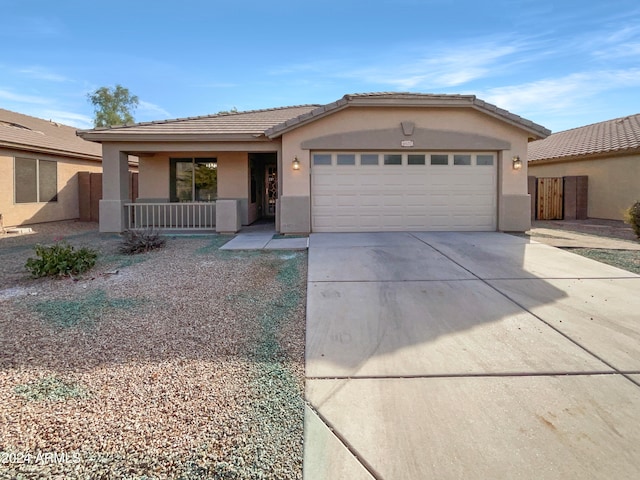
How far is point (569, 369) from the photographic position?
3.37m

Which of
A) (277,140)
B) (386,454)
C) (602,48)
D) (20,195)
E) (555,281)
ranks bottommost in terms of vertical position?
(386,454)

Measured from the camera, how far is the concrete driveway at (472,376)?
230 cm

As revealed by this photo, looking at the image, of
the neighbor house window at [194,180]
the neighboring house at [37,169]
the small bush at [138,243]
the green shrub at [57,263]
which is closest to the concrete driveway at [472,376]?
the green shrub at [57,263]

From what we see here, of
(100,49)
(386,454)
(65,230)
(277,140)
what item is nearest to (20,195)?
(65,230)

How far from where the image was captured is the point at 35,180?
49.3ft

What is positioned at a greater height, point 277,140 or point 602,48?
point 602,48

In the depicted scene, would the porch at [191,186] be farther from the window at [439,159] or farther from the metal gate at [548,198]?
the metal gate at [548,198]

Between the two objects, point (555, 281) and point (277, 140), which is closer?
point (555, 281)

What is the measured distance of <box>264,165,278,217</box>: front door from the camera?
17.5m

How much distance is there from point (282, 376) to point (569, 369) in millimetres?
2470

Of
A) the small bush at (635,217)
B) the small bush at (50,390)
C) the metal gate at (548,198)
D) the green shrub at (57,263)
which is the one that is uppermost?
the metal gate at (548,198)

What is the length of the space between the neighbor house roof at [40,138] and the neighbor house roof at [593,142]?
71.0 ft

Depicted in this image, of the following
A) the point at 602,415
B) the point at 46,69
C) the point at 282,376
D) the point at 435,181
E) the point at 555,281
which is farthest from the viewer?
the point at 46,69

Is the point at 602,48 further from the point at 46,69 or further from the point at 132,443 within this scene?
the point at 46,69
